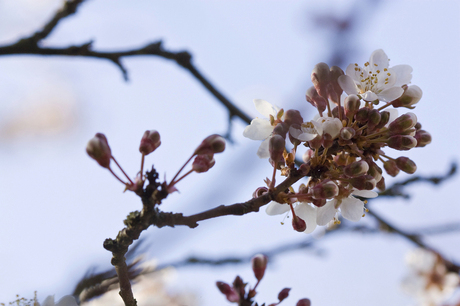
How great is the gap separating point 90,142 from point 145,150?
7.2 inches

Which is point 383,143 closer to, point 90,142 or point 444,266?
point 90,142

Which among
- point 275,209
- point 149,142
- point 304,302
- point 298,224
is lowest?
point 304,302

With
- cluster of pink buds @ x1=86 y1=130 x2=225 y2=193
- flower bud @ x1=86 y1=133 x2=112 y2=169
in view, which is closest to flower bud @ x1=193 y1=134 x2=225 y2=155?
cluster of pink buds @ x1=86 y1=130 x2=225 y2=193

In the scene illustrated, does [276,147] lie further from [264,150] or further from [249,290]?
[249,290]

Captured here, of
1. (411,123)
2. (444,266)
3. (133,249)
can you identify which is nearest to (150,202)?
(133,249)

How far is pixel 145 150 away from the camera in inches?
48.7

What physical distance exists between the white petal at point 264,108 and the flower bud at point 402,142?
1.61ft

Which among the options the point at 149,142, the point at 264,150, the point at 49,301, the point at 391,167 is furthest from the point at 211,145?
the point at 49,301

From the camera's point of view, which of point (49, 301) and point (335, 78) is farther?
point (49, 301)

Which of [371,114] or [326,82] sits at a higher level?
[326,82]

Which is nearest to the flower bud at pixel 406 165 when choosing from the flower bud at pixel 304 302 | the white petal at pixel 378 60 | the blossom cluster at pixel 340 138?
the blossom cluster at pixel 340 138

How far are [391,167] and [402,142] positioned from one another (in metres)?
0.17

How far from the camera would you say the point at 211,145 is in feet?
4.05

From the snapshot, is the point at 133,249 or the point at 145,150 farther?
the point at 133,249
